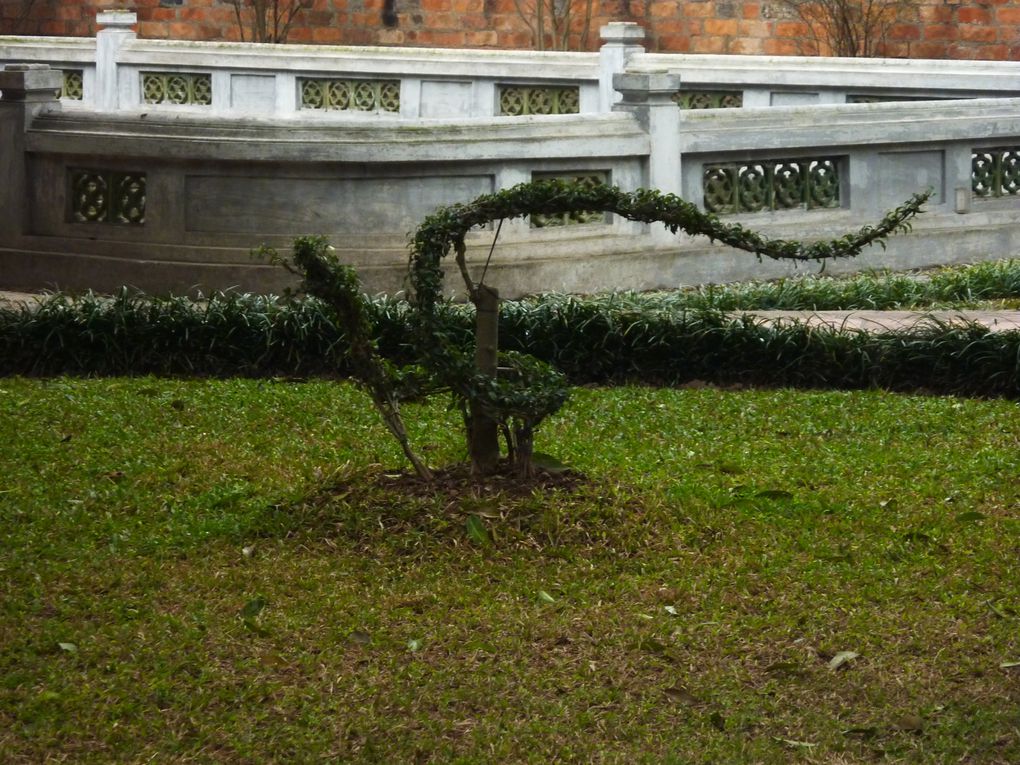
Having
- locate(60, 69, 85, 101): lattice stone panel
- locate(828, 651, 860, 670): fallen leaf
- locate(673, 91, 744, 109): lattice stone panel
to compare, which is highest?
locate(60, 69, 85, 101): lattice stone panel

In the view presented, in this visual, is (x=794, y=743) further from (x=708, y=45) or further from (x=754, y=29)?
(x=708, y=45)

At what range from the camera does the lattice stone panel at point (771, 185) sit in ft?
36.5

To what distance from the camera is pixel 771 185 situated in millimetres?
11180

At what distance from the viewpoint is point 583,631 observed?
456 centimetres

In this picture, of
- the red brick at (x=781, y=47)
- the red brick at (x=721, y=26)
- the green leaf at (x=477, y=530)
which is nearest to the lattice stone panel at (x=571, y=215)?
the green leaf at (x=477, y=530)

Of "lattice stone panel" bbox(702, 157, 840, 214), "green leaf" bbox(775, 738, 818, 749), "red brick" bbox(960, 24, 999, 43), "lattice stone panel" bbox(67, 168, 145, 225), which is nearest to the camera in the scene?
"green leaf" bbox(775, 738, 818, 749)

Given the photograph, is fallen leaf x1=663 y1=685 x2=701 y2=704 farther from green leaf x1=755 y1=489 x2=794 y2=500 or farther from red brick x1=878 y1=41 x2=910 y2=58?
red brick x1=878 y1=41 x2=910 y2=58

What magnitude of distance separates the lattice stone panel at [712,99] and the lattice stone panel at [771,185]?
15.7 ft

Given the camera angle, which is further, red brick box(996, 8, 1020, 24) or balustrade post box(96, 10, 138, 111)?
red brick box(996, 8, 1020, 24)

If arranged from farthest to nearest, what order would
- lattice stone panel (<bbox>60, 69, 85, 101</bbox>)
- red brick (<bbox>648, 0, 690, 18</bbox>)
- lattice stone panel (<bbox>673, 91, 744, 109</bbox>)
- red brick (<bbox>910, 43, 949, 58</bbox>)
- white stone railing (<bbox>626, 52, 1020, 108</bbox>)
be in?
red brick (<bbox>648, 0, 690, 18</bbox>)
red brick (<bbox>910, 43, 949, 58</bbox>)
lattice stone panel (<bbox>60, 69, 85, 101</bbox>)
lattice stone panel (<bbox>673, 91, 744, 109</bbox>)
white stone railing (<bbox>626, 52, 1020, 108</bbox>)

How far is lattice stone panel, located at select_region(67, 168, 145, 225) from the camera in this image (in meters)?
9.99

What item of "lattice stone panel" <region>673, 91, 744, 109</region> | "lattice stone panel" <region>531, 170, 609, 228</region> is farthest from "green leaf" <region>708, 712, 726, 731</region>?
"lattice stone panel" <region>673, 91, 744, 109</region>

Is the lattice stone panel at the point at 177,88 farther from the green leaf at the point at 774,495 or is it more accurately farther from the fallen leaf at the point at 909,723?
the fallen leaf at the point at 909,723

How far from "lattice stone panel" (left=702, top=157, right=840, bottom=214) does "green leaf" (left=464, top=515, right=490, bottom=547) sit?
6.10 metres
